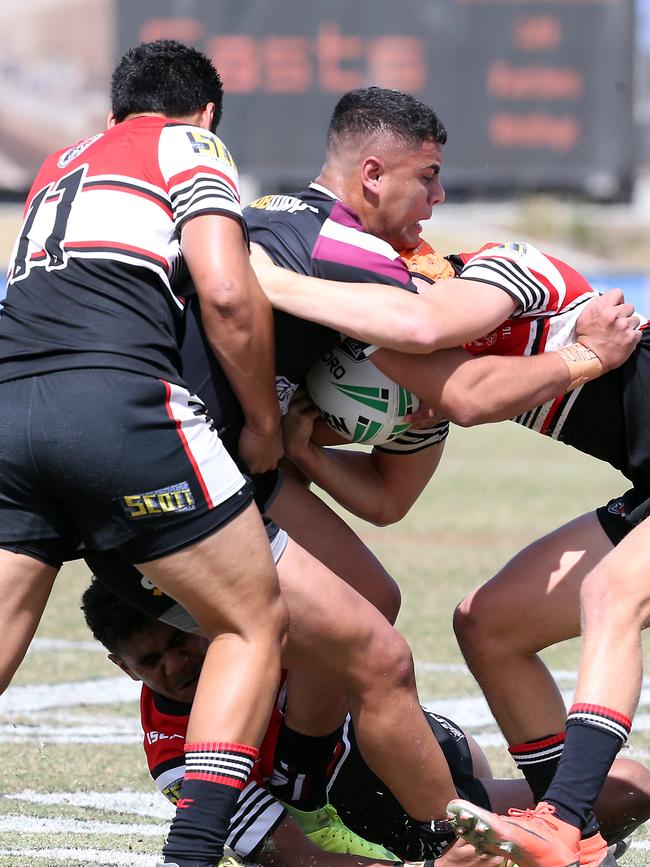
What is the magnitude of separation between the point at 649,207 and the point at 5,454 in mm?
27516

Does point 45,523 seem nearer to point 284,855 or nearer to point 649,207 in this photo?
point 284,855

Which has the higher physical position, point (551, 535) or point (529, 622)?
point (551, 535)

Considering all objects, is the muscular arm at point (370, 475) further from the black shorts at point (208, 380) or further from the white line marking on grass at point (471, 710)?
the white line marking on grass at point (471, 710)

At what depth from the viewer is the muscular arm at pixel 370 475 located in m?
4.18

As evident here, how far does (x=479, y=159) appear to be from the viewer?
20859mm

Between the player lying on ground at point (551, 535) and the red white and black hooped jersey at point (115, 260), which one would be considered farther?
the player lying on ground at point (551, 535)

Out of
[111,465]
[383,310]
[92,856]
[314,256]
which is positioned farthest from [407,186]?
[92,856]

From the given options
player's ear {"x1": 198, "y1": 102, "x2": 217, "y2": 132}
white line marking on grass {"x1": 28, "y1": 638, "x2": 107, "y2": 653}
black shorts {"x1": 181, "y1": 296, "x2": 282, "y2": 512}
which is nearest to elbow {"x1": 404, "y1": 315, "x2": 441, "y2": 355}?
black shorts {"x1": 181, "y1": 296, "x2": 282, "y2": 512}

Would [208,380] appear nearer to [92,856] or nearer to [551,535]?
[551,535]

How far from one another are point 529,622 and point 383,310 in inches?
41.7

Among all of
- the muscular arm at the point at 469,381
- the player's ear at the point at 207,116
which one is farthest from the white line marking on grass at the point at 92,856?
the player's ear at the point at 207,116

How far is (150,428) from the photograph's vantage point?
3258mm

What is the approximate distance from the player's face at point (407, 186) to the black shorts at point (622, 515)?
99cm

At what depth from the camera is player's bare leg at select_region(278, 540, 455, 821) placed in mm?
3494
